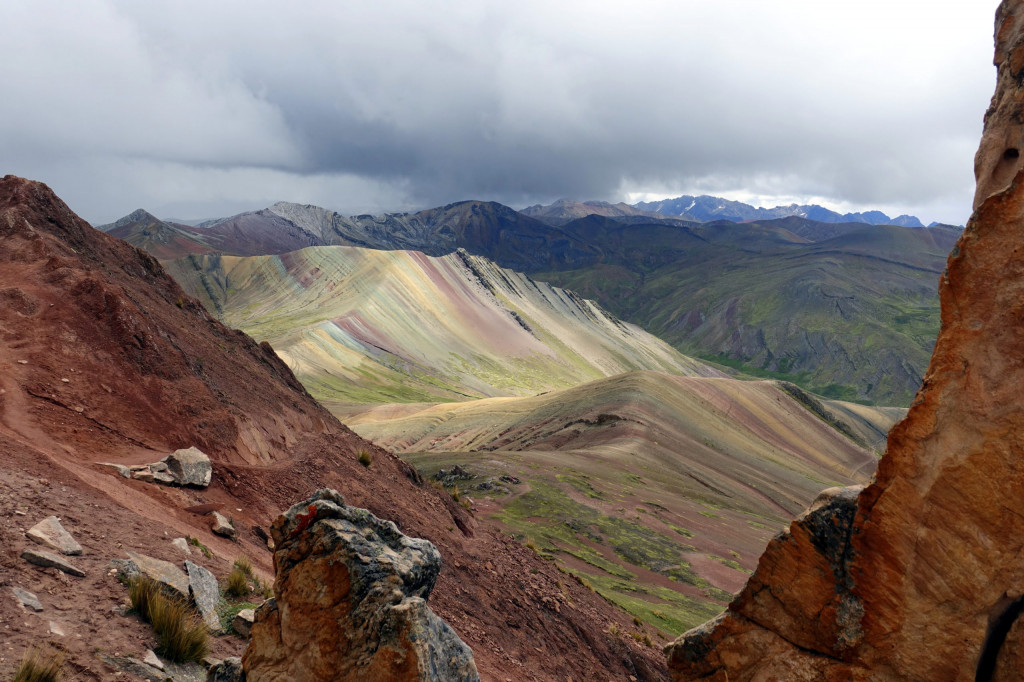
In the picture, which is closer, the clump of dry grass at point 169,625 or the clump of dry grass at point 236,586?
the clump of dry grass at point 169,625

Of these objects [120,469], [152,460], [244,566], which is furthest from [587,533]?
[120,469]

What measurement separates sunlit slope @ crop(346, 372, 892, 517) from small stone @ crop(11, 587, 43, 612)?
40050mm

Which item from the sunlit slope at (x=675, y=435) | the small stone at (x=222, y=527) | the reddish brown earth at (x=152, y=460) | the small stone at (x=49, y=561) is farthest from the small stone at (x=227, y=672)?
the sunlit slope at (x=675, y=435)

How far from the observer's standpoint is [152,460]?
1281 cm

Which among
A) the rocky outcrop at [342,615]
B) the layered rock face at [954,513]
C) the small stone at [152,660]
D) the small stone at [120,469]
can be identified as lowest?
the small stone at [120,469]

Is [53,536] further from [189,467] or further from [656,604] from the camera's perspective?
[656,604]

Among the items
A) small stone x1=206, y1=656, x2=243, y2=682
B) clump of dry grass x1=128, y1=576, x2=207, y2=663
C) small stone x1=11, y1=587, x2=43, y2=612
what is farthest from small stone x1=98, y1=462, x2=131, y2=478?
small stone x1=206, y1=656, x2=243, y2=682

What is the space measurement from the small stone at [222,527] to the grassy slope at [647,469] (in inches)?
569

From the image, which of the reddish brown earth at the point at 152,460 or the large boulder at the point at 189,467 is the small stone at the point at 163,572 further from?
the large boulder at the point at 189,467

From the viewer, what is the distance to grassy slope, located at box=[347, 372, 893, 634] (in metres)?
26.8

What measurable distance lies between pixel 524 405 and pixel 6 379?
60937 millimetres

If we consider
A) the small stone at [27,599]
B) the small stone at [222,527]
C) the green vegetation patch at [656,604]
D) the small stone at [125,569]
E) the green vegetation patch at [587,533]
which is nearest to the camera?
the small stone at [27,599]

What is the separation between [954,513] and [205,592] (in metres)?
9.76

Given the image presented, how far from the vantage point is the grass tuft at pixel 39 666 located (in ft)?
18.0
